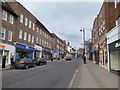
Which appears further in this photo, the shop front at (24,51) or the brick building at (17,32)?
the shop front at (24,51)

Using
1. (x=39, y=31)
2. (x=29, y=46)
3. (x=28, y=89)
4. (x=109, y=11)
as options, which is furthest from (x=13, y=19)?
(x=28, y=89)

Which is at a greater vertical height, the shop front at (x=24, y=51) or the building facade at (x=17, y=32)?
the building facade at (x=17, y=32)

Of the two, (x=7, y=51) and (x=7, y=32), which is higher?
(x=7, y=32)

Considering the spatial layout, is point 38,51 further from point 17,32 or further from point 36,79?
point 36,79

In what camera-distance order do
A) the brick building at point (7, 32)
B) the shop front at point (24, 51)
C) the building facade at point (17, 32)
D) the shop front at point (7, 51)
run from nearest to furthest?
1. the shop front at point (7, 51)
2. the brick building at point (7, 32)
3. the building facade at point (17, 32)
4. the shop front at point (24, 51)

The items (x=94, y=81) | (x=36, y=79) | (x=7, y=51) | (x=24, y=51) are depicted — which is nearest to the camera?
(x=94, y=81)

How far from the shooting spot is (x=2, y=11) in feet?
70.2

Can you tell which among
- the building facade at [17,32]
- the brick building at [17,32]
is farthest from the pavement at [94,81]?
the brick building at [17,32]

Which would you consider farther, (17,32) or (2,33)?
(17,32)

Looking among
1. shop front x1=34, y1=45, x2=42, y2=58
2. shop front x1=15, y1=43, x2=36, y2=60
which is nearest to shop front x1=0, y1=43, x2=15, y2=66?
shop front x1=15, y1=43, x2=36, y2=60

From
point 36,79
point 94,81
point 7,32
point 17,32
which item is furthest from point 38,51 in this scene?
point 94,81

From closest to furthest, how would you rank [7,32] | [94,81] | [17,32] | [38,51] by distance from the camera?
[94,81] < [7,32] < [17,32] < [38,51]

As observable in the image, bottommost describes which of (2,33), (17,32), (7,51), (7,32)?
(7,51)

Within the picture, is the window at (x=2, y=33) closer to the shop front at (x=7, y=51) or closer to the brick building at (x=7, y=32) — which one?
the brick building at (x=7, y=32)
